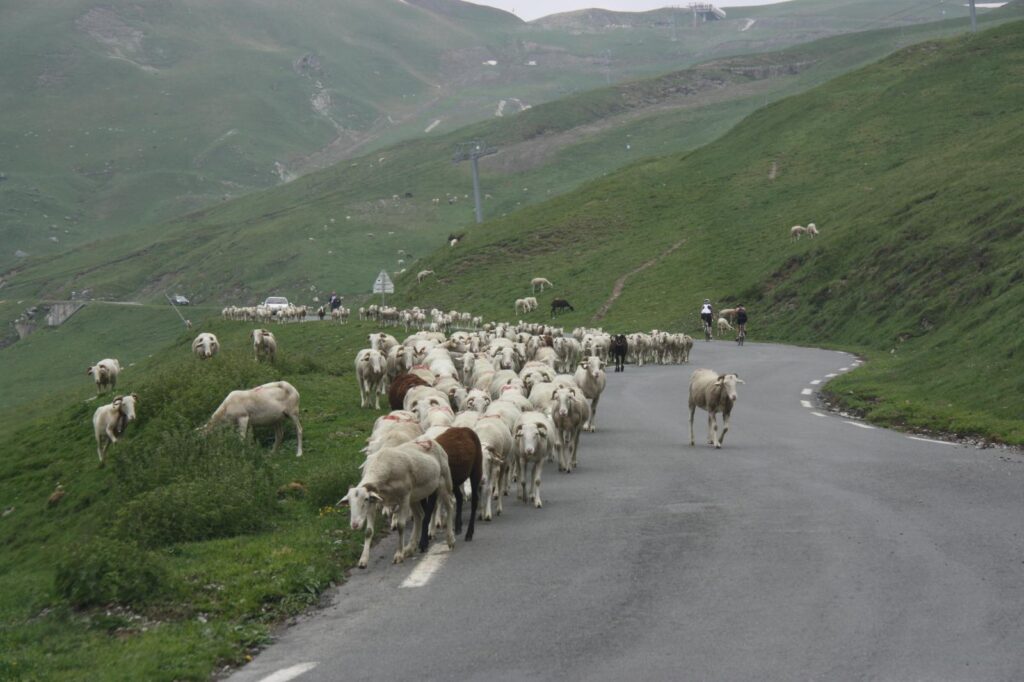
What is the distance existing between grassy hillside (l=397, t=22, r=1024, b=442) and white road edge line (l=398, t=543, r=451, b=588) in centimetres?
1256

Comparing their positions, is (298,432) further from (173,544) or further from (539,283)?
(539,283)

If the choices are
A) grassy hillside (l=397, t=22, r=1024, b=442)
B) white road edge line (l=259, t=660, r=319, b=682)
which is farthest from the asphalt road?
grassy hillside (l=397, t=22, r=1024, b=442)

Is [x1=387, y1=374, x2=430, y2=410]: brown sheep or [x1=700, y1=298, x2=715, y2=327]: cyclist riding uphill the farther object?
[x1=700, y1=298, x2=715, y2=327]: cyclist riding uphill

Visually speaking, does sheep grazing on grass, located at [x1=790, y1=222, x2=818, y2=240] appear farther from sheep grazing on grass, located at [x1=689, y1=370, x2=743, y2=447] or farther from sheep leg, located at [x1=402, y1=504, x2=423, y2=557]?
sheep leg, located at [x1=402, y1=504, x2=423, y2=557]

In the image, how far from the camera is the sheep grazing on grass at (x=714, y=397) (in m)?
22.4

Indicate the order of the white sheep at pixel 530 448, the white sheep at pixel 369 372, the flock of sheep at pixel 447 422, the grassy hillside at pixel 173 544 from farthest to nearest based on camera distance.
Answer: the white sheep at pixel 369 372 < the white sheep at pixel 530 448 < the flock of sheep at pixel 447 422 < the grassy hillside at pixel 173 544

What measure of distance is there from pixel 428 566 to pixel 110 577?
3.35 m

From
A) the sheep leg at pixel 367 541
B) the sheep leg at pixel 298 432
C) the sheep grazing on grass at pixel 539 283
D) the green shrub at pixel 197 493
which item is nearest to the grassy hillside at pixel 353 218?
the sheep grazing on grass at pixel 539 283

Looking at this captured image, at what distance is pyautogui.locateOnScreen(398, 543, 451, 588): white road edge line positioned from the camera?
38.7ft

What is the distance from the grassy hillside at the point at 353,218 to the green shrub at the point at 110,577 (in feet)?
298

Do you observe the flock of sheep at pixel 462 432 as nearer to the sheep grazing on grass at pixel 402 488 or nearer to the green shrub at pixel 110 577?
the sheep grazing on grass at pixel 402 488

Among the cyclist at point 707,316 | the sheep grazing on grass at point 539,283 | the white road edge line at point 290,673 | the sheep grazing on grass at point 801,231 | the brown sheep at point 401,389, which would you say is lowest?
the cyclist at point 707,316

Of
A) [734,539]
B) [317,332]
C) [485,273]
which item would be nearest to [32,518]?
[734,539]

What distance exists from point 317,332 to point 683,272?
93.6 ft
